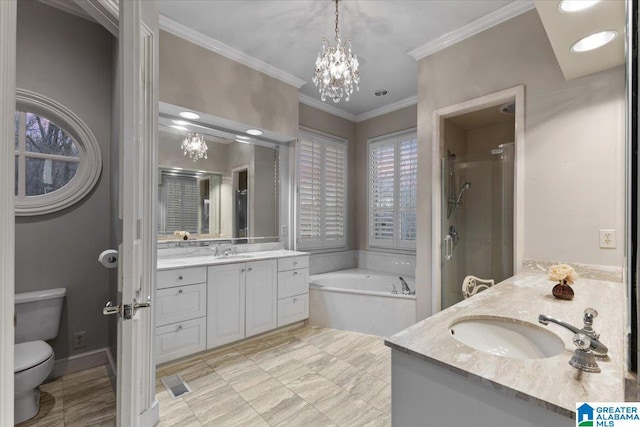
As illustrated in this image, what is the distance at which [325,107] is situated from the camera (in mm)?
4227

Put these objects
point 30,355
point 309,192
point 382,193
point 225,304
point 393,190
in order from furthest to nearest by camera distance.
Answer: point 382,193 < point 393,190 < point 309,192 < point 225,304 < point 30,355

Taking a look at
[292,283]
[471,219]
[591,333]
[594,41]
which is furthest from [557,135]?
[292,283]

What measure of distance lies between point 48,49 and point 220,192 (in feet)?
A: 5.76

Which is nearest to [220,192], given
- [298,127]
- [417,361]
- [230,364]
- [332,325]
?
[298,127]

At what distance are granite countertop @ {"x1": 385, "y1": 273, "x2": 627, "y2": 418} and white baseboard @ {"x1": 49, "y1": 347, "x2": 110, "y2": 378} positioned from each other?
254 cm

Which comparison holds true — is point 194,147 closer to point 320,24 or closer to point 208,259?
point 208,259

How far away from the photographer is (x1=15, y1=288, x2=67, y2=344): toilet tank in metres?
2.00

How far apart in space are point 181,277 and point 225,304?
501 millimetres

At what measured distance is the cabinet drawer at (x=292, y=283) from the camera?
10.3 feet

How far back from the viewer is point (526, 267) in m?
2.25

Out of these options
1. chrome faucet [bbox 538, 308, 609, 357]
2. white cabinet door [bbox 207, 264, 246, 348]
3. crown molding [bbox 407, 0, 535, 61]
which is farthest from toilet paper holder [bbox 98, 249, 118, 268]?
crown molding [bbox 407, 0, 535, 61]

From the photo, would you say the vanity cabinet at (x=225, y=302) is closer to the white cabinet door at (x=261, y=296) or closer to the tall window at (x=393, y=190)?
the white cabinet door at (x=261, y=296)

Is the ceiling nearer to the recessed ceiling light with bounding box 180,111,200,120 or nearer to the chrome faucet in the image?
the recessed ceiling light with bounding box 180,111,200,120

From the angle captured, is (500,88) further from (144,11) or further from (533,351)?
(144,11)
